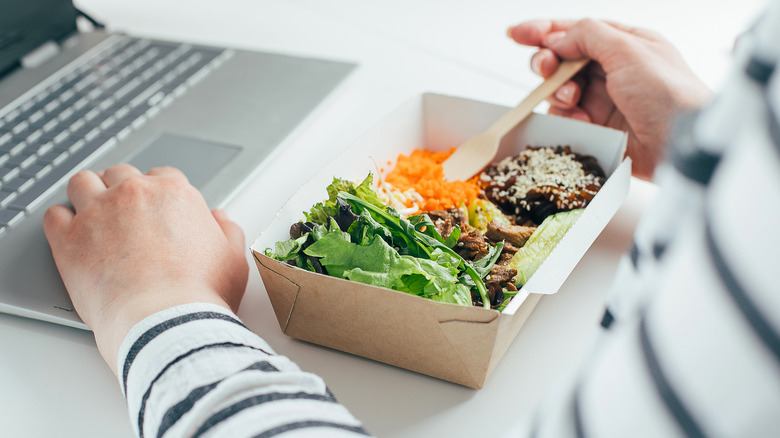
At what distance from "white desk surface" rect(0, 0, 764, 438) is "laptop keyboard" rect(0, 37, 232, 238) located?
198 mm

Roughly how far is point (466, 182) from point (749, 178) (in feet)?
2.20

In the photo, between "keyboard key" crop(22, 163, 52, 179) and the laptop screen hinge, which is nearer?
Result: "keyboard key" crop(22, 163, 52, 179)

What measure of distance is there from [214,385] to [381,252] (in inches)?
8.1

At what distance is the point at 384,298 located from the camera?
55cm

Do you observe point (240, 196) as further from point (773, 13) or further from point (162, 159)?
point (773, 13)

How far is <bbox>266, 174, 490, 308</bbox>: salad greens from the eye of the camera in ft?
1.93

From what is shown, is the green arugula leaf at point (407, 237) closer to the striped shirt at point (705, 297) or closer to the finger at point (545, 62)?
the striped shirt at point (705, 297)

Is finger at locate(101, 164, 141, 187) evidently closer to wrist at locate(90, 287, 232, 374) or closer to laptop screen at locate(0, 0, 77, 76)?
wrist at locate(90, 287, 232, 374)

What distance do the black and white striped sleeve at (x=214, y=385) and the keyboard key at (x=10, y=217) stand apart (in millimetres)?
374

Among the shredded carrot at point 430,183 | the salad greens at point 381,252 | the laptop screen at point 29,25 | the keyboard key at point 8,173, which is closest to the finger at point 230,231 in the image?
Answer: the salad greens at point 381,252

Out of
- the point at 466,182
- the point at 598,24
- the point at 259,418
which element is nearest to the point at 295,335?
the point at 259,418

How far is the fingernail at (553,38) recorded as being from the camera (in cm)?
100

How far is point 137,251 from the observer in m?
0.65

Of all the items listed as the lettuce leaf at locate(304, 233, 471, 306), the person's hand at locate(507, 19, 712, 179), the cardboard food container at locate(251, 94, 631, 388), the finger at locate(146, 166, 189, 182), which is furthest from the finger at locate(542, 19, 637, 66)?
the finger at locate(146, 166, 189, 182)
